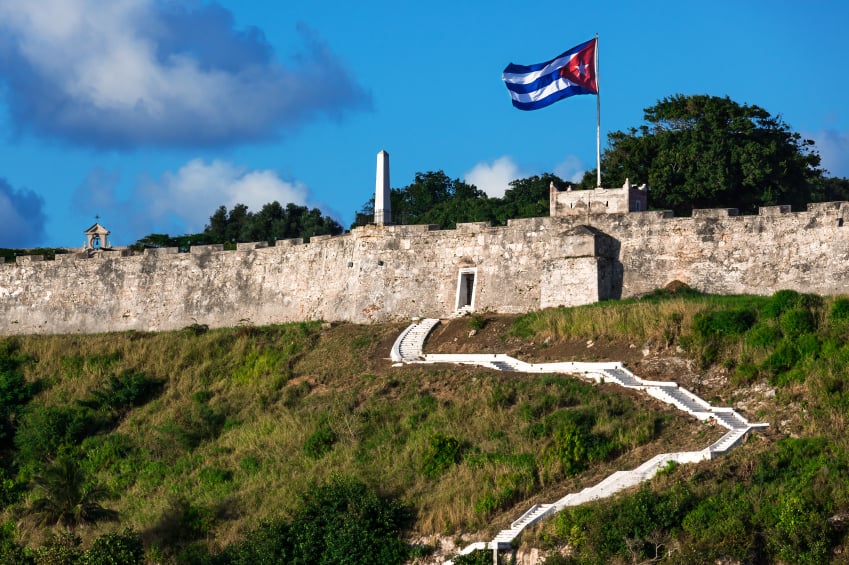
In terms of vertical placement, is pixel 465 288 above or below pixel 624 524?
above

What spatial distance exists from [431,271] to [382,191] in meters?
2.53

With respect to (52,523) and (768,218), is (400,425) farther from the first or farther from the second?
(768,218)

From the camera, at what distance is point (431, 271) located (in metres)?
37.4

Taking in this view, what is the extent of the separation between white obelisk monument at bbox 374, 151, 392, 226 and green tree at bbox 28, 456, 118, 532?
36.8ft

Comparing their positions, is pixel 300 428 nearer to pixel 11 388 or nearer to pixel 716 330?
pixel 716 330

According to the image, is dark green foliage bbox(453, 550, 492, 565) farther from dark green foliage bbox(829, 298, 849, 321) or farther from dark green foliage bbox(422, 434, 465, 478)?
dark green foliage bbox(829, 298, 849, 321)

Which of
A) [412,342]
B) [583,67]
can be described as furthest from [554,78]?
[412,342]

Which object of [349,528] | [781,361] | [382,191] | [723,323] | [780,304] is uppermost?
[382,191]

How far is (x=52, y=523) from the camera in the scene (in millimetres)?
29547

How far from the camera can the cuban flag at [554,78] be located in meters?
36.9

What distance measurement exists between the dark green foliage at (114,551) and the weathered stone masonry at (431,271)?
12243mm

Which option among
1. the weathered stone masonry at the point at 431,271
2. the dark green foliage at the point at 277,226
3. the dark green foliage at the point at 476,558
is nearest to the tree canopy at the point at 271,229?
the dark green foliage at the point at 277,226

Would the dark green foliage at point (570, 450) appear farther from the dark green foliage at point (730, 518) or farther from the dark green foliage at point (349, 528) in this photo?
the dark green foliage at point (349, 528)

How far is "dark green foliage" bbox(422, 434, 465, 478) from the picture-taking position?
2759 cm
